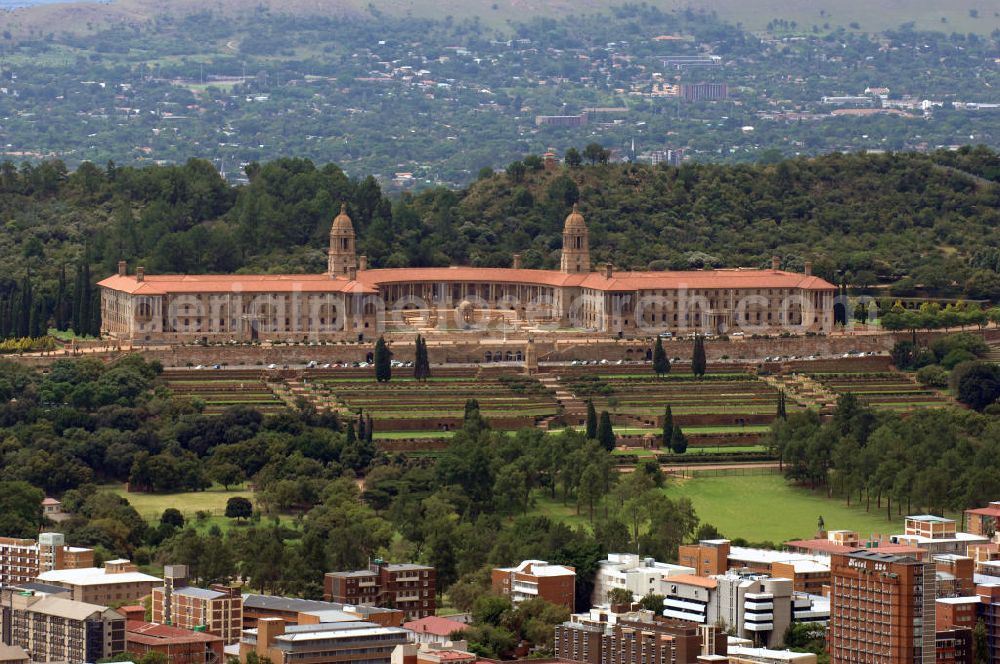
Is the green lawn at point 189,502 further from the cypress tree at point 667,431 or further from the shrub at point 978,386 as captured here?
the shrub at point 978,386

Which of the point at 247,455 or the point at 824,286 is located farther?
the point at 824,286

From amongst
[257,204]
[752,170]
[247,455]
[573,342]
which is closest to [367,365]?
[573,342]

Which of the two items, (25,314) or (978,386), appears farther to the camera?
(25,314)

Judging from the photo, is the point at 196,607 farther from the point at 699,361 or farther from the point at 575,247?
the point at 575,247

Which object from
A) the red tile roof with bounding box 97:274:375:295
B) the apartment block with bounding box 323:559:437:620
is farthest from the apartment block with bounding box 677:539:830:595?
the red tile roof with bounding box 97:274:375:295

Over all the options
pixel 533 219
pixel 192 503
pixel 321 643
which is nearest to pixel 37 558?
pixel 192 503

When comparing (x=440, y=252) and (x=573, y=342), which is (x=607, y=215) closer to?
(x=440, y=252)

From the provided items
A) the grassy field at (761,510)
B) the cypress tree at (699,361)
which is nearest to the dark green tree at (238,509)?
the grassy field at (761,510)
